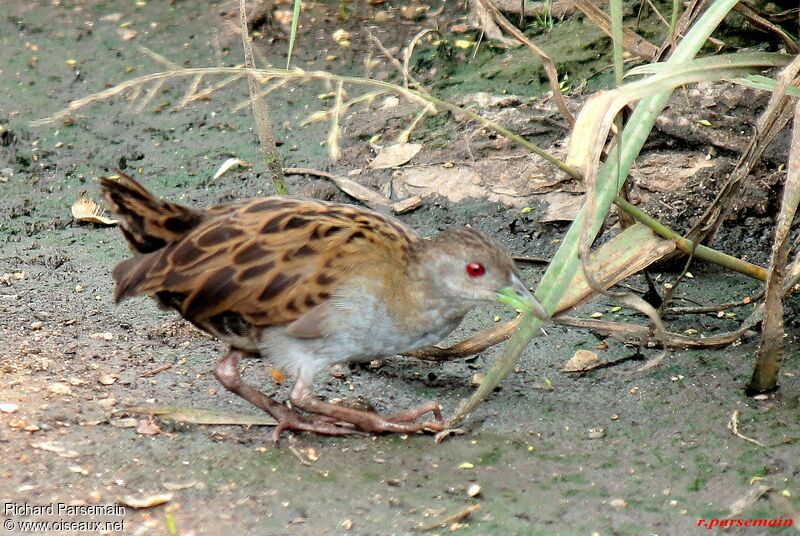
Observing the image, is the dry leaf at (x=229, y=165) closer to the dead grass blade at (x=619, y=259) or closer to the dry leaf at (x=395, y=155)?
the dry leaf at (x=395, y=155)

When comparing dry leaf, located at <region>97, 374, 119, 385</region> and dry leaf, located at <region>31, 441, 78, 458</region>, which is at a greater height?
dry leaf, located at <region>31, 441, 78, 458</region>

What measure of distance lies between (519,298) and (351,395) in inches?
41.8

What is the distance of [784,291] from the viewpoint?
489 centimetres

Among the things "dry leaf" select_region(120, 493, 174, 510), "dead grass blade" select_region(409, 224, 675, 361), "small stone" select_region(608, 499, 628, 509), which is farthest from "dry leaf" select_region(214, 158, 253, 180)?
"small stone" select_region(608, 499, 628, 509)

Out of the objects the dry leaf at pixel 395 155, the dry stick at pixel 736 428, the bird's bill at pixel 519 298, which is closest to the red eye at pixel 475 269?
the bird's bill at pixel 519 298

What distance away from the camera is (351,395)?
5.35m

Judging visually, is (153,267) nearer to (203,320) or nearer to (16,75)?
(203,320)

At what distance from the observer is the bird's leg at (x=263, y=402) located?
4922 mm

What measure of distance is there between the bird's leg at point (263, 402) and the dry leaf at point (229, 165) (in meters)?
2.66

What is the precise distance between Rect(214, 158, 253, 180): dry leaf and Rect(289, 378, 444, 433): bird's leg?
289 centimetres

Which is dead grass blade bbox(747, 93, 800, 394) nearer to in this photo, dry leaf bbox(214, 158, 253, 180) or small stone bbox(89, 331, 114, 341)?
small stone bbox(89, 331, 114, 341)

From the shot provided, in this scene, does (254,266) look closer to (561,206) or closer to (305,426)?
(305,426)

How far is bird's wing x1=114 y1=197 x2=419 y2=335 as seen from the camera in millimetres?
4848

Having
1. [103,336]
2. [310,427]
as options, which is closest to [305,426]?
[310,427]
